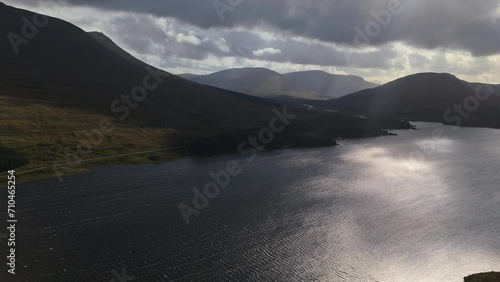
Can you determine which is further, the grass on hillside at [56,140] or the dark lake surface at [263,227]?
the grass on hillside at [56,140]

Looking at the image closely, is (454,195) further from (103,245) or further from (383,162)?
(103,245)

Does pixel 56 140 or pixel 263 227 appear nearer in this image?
pixel 263 227

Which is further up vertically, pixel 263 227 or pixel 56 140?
pixel 56 140

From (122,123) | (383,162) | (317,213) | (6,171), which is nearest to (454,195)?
(317,213)

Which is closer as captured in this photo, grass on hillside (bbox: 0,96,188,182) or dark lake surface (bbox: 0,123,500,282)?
A: dark lake surface (bbox: 0,123,500,282)
